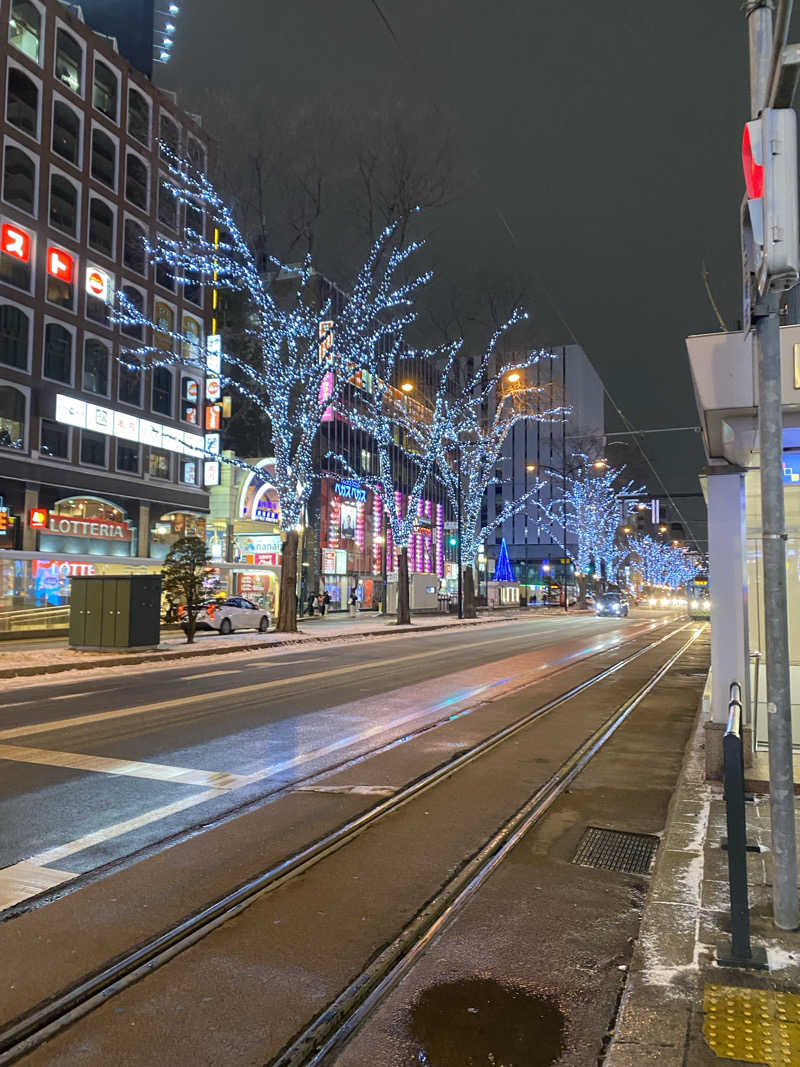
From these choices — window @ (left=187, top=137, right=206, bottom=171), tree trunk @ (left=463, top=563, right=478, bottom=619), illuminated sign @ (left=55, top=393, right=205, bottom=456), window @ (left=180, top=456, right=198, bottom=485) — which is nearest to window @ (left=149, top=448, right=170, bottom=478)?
illuminated sign @ (left=55, top=393, right=205, bottom=456)

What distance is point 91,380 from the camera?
39531mm

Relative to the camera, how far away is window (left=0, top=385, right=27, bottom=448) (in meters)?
34.6

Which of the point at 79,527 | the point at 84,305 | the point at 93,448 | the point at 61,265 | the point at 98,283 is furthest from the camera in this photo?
the point at 98,283

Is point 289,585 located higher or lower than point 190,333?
lower

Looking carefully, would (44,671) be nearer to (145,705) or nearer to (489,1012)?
(145,705)

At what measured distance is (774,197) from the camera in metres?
3.79

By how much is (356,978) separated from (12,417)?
36021 mm

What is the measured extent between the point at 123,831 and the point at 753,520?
689 centimetres

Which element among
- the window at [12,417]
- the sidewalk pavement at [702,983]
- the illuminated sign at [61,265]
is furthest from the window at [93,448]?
the sidewalk pavement at [702,983]

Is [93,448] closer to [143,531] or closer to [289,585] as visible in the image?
[143,531]

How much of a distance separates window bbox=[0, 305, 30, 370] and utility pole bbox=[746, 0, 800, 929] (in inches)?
1433

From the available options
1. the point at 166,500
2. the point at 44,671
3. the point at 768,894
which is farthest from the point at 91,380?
the point at 768,894

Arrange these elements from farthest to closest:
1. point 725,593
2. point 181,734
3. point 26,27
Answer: point 26,27
point 181,734
point 725,593

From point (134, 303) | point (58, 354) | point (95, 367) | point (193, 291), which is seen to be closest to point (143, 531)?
point (95, 367)
